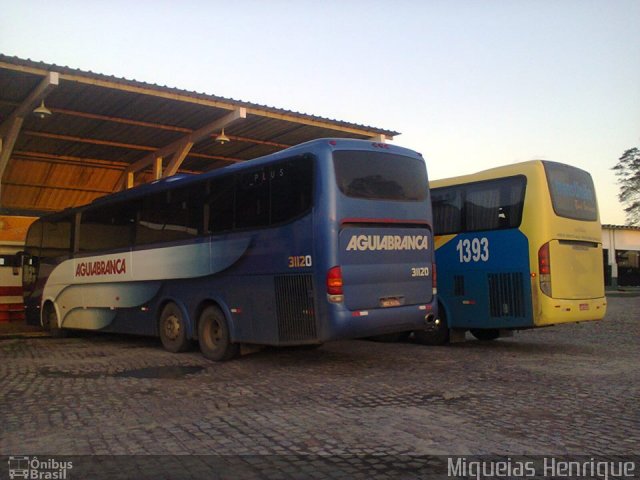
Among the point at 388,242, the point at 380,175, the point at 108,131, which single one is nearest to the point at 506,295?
the point at 388,242

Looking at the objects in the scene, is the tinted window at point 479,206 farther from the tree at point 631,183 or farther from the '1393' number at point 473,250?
the tree at point 631,183

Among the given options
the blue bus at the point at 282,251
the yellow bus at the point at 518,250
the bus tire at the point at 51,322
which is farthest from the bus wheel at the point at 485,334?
the bus tire at the point at 51,322

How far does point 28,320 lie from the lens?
48.1ft

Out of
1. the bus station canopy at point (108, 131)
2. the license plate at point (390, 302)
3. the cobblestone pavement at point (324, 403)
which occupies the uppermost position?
the bus station canopy at point (108, 131)

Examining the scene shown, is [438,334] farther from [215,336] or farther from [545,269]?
[215,336]

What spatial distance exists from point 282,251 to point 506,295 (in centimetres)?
434

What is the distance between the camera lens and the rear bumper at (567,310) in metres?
9.86

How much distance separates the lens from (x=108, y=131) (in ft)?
62.1

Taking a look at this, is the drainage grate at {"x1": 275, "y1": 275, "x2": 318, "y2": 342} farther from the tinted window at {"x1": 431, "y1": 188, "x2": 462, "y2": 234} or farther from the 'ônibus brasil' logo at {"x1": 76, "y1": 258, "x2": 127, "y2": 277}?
the 'ônibus brasil' logo at {"x1": 76, "y1": 258, "x2": 127, "y2": 277}

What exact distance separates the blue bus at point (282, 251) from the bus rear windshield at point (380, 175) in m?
0.02

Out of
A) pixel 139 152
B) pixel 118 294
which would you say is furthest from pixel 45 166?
pixel 118 294

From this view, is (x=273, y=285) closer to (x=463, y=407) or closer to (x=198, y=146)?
(x=463, y=407)

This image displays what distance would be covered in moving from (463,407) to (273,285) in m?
3.46

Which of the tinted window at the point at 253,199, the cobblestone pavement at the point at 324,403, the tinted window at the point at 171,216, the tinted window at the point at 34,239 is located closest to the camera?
the cobblestone pavement at the point at 324,403
